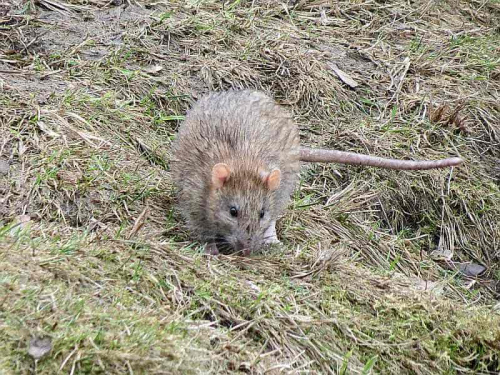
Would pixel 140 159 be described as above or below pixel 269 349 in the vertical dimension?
below

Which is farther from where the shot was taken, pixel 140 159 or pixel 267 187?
pixel 140 159

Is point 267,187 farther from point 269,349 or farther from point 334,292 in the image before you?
point 269,349

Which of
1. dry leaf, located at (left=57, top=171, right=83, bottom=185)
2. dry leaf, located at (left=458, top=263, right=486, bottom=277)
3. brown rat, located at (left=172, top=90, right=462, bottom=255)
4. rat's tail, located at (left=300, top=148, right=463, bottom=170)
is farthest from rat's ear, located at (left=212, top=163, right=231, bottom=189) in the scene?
dry leaf, located at (left=458, top=263, right=486, bottom=277)

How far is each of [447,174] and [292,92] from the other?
4.91 feet

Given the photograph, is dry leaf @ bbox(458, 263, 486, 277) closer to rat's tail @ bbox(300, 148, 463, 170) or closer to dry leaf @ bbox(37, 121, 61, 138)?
rat's tail @ bbox(300, 148, 463, 170)

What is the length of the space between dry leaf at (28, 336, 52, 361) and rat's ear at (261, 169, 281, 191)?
2.26 m

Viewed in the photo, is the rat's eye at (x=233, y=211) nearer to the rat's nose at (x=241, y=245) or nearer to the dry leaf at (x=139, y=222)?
the rat's nose at (x=241, y=245)

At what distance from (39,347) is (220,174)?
2.16 m

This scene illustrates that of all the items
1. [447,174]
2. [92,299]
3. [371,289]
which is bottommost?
[447,174]

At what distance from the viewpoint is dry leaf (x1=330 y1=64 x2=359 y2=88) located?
7.63 meters

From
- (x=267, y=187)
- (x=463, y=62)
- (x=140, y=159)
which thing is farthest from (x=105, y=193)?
(x=463, y=62)

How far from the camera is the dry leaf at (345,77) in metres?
7.63

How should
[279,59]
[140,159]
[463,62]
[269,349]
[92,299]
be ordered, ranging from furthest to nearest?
[463,62] < [279,59] < [140,159] < [269,349] < [92,299]

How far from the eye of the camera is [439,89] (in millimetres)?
7859
